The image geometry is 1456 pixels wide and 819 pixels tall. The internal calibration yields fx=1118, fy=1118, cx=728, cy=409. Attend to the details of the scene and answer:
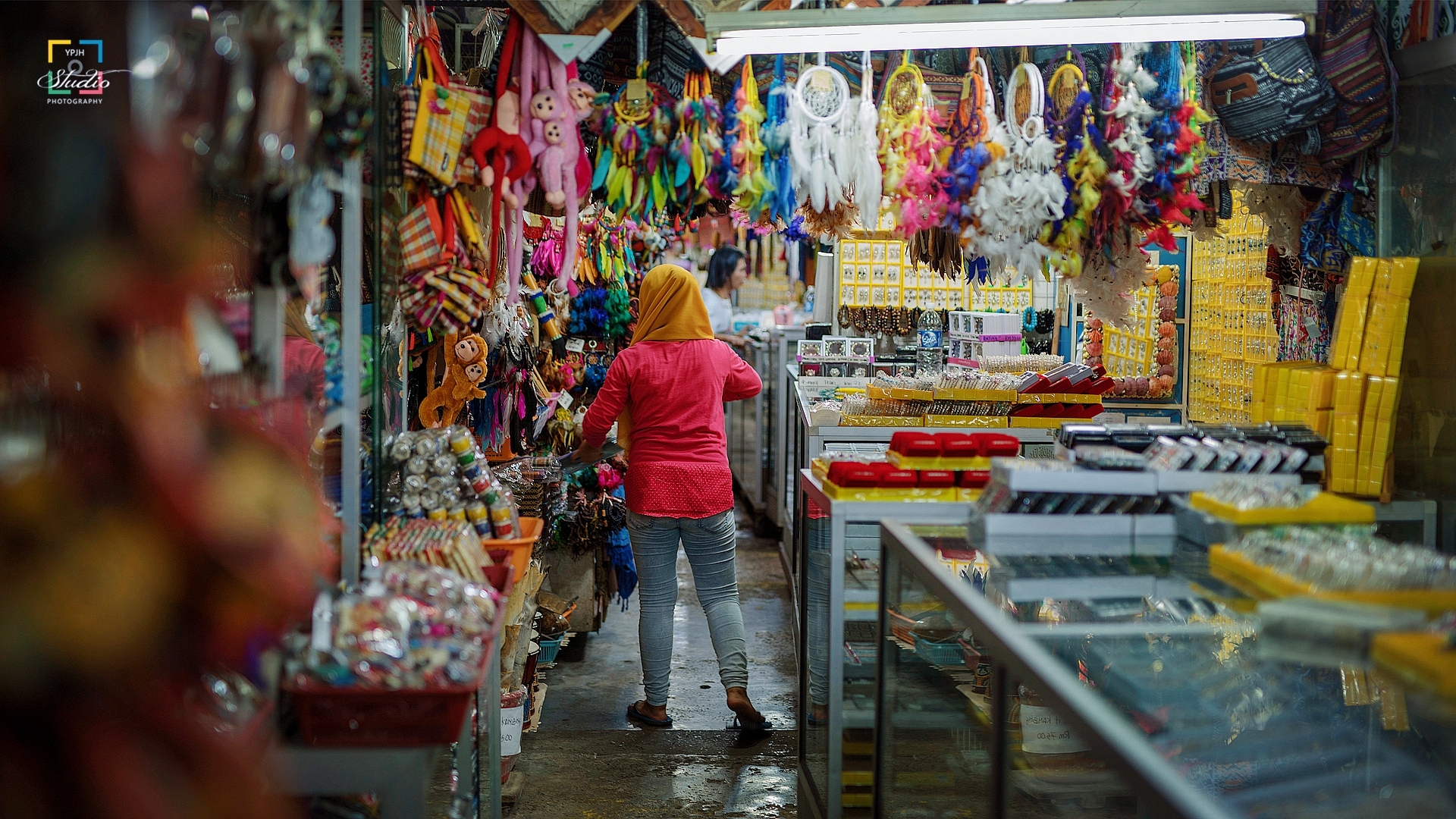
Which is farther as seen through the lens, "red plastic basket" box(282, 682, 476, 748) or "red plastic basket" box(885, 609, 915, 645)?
"red plastic basket" box(885, 609, 915, 645)

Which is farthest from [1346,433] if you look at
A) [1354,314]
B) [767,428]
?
[767,428]

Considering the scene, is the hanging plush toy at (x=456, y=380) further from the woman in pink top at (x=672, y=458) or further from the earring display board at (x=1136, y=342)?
the earring display board at (x=1136, y=342)

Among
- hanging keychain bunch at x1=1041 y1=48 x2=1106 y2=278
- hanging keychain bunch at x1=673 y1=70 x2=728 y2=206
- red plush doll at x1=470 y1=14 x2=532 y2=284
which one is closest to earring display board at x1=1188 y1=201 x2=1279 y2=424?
hanging keychain bunch at x1=1041 y1=48 x2=1106 y2=278

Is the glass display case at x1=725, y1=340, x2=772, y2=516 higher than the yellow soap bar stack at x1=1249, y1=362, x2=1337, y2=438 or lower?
lower

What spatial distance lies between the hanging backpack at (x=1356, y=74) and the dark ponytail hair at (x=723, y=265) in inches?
118

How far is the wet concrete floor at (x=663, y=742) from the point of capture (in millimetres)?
3727

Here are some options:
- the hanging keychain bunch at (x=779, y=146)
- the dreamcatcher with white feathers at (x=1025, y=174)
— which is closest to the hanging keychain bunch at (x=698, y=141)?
the hanging keychain bunch at (x=779, y=146)

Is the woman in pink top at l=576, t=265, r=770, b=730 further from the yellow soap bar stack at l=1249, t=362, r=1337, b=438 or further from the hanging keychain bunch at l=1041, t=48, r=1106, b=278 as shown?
the yellow soap bar stack at l=1249, t=362, r=1337, b=438

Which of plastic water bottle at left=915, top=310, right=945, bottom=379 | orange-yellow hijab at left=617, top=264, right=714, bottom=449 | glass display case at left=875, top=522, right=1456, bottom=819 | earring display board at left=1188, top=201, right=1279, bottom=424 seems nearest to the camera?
glass display case at left=875, top=522, right=1456, bottom=819

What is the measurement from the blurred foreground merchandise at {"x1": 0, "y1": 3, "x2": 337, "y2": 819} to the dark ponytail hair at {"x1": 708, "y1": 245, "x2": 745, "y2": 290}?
456 centimetres

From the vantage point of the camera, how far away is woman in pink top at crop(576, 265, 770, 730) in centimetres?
421

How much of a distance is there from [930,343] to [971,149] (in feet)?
11.7

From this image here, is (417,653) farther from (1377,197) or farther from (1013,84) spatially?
(1377,197)

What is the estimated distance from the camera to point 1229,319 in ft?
19.2
